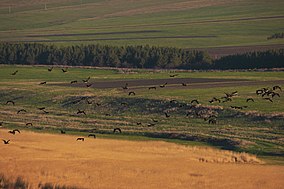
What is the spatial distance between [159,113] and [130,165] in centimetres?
2572

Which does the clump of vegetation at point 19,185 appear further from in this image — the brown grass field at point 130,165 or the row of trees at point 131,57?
the row of trees at point 131,57

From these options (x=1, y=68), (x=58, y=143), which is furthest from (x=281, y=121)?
(x=1, y=68)

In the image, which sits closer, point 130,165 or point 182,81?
point 130,165

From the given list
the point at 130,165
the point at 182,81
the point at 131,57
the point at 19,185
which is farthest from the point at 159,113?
the point at 131,57

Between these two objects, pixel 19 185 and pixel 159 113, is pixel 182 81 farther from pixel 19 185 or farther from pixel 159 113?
pixel 19 185

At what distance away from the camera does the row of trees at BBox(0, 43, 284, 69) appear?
98.5m

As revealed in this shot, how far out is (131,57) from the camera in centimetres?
10669

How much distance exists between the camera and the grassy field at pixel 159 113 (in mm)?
51272

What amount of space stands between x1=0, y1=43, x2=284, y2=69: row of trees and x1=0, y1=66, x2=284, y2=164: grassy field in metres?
9.59

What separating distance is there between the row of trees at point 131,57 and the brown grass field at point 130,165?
2013 inches

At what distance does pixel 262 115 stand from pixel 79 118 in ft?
47.2

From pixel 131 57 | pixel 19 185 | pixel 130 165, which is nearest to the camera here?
pixel 19 185

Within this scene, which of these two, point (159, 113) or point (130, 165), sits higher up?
point (130, 165)

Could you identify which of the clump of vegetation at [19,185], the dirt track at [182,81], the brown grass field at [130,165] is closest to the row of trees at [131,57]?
the dirt track at [182,81]
